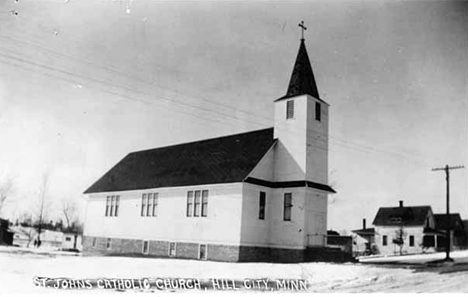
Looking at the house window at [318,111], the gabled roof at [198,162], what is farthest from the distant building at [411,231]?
the gabled roof at [198,162]

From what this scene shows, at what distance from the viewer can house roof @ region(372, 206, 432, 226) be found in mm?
11812

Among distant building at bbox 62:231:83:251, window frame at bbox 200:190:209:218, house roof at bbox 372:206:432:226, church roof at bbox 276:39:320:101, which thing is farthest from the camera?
window frame at bbox 200:190:209:218

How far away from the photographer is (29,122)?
10805mm

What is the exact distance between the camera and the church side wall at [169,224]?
15430mm

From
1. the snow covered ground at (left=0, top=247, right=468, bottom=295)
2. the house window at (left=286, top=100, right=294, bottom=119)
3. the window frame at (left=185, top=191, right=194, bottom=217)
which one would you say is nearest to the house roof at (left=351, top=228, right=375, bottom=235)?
the snow covered ground at (left=0, top=247, right=468, bottom=295)

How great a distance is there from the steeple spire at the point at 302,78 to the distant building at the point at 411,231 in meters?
4.32

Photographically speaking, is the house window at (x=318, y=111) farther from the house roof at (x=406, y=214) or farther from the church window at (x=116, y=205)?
the church window at (x=116, y=205)

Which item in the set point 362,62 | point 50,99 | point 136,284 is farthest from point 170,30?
point 136,284

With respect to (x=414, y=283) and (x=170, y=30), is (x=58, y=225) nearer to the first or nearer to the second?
(x=170, y=30)

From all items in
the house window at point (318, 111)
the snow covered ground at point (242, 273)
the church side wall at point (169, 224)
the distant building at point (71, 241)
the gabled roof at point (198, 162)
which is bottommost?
the snow covered ground at point (242, 273)

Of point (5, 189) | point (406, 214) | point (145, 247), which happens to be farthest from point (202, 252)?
point (5, 189)

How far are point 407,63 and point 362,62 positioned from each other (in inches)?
43.2

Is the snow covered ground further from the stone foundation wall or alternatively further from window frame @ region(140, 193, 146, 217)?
window frame @ region(140, 193, 146, 217)

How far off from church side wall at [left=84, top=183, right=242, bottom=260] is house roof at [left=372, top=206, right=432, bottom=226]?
187 inches
